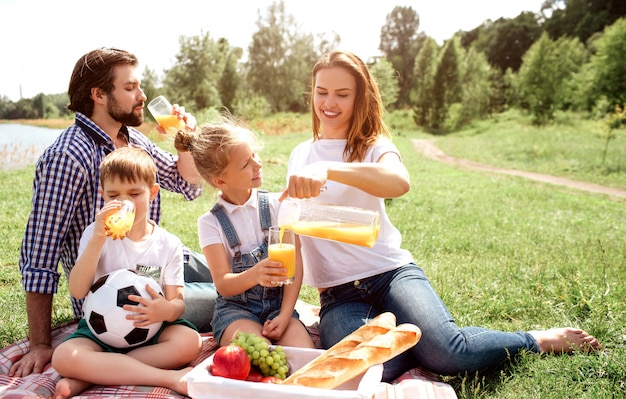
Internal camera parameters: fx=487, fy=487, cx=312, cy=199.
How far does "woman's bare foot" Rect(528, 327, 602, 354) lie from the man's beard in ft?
9.55

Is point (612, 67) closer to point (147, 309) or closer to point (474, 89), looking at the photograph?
point (474, 89)

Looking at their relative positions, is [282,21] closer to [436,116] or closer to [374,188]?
[436,116]

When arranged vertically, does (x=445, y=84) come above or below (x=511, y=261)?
above

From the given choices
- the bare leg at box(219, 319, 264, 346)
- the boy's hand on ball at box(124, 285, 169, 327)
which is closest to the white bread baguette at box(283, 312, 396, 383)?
the bare leg at box(219, 319, 264, 346)

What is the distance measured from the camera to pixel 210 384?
1906mm

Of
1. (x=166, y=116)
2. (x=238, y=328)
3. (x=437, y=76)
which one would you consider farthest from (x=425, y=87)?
(x=238, y=328)

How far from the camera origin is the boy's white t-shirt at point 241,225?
2.86 m

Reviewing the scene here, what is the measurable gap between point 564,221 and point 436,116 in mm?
33199

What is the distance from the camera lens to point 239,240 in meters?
2.90

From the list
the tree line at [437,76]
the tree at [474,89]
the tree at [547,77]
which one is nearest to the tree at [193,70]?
the tree line at [437,76]

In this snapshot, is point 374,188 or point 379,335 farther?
point 374,188

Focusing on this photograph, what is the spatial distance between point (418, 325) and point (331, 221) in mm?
829

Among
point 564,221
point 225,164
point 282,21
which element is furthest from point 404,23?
point 225,164

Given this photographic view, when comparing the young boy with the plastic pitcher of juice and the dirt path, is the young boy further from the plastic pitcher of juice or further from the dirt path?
the dirt path
